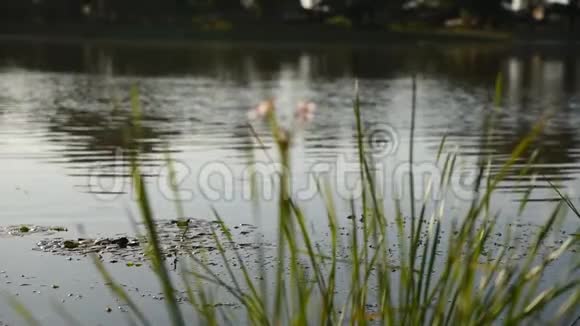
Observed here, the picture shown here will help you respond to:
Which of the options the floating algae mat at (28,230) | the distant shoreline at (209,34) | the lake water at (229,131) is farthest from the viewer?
the distant shoreline at (209,34)

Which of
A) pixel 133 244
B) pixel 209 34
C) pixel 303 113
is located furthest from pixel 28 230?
pixel 209 34

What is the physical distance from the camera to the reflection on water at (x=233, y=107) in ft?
36.8

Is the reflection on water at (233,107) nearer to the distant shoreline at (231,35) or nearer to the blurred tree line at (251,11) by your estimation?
the distant shoreline at (231,35)

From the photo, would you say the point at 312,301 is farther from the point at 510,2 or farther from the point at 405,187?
the point at 510,2

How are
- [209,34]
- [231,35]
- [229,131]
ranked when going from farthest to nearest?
[231,35] → [209,34] → [229,131]

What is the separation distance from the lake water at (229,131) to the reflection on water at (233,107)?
1.4 inches

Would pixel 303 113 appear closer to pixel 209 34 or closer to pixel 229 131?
pixel 229 131

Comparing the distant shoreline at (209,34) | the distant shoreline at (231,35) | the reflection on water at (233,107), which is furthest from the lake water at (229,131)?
the distant shoreline at (209,34)

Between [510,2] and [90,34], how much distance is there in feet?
99.8

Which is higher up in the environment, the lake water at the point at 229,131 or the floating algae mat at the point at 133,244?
the floating algae mat at the point at 133,244

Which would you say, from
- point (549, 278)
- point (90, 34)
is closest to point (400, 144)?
point (549, 278)

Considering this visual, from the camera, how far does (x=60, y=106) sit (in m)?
18.2

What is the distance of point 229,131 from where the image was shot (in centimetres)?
1444

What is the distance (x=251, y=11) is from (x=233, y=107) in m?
47.1
